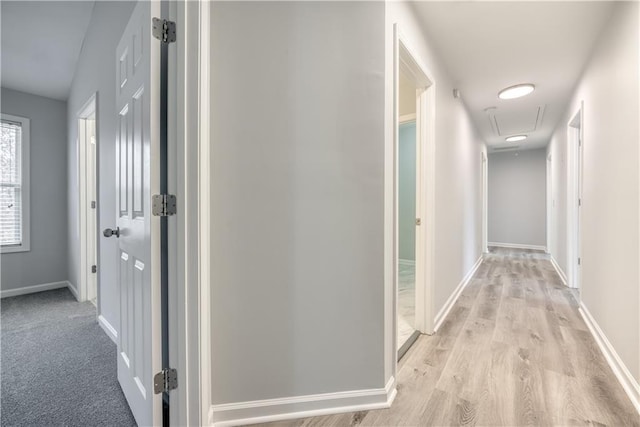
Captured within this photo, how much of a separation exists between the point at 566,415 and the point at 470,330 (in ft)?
3.20

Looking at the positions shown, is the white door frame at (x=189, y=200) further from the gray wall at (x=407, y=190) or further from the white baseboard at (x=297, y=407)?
the gray wall at (x=407, y=190)

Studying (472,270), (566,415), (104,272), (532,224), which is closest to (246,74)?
(104,272)

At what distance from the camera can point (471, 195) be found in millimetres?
4168

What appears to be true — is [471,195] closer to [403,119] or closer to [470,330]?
[403,119]

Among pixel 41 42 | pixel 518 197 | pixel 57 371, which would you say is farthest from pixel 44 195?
pixel 518 197

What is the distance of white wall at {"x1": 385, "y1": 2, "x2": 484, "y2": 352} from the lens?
1.54 metres

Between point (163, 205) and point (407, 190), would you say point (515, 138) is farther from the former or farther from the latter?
point (163, 205)

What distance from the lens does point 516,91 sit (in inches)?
129

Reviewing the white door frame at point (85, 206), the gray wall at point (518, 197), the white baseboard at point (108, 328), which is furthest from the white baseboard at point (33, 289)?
the gray wall at point (518, 197)

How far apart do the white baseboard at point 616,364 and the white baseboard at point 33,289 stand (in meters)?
5.09

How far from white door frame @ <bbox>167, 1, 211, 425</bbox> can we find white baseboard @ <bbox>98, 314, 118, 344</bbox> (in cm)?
136

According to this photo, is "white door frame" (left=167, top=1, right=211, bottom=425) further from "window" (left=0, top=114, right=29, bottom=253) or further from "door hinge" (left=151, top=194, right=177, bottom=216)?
"window" (left=0, top=114, right=29, bottom=253)

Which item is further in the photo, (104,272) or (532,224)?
(532,224)

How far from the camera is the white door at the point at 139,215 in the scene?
1175 mm
